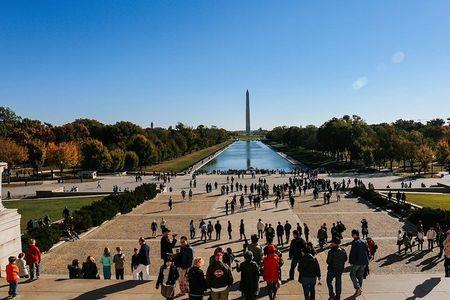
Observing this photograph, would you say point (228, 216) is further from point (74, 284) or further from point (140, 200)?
point (74, 284)

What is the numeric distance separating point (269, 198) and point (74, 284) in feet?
103

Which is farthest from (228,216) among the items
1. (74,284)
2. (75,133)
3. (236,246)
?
(75,133)

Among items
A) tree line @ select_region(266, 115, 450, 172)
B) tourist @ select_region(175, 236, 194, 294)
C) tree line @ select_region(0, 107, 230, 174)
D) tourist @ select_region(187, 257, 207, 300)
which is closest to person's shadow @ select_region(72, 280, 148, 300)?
tourist @ select_region(175, 236, 194, 294)

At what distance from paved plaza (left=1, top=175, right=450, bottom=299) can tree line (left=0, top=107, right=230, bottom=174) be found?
1169 inches

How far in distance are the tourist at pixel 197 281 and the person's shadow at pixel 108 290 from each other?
309cm

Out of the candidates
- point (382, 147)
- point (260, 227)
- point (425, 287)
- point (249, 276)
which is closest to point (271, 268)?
point (249, 276)

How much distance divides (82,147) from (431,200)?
54.9 m

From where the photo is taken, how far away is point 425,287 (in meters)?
10.9

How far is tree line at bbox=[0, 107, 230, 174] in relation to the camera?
231 feet

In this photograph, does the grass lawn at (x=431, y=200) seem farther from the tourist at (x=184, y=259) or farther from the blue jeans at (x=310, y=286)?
the tourist at (x=184, y=259)

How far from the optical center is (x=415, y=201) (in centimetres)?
3719

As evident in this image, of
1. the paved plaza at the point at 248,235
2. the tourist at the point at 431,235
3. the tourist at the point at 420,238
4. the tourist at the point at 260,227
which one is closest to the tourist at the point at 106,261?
the paved plaza at the point at 248,235

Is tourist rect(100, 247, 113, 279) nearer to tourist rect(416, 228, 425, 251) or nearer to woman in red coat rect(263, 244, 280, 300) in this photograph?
woman in red coat rect(263, 244, 280, 300)

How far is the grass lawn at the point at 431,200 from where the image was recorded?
34.9 m
